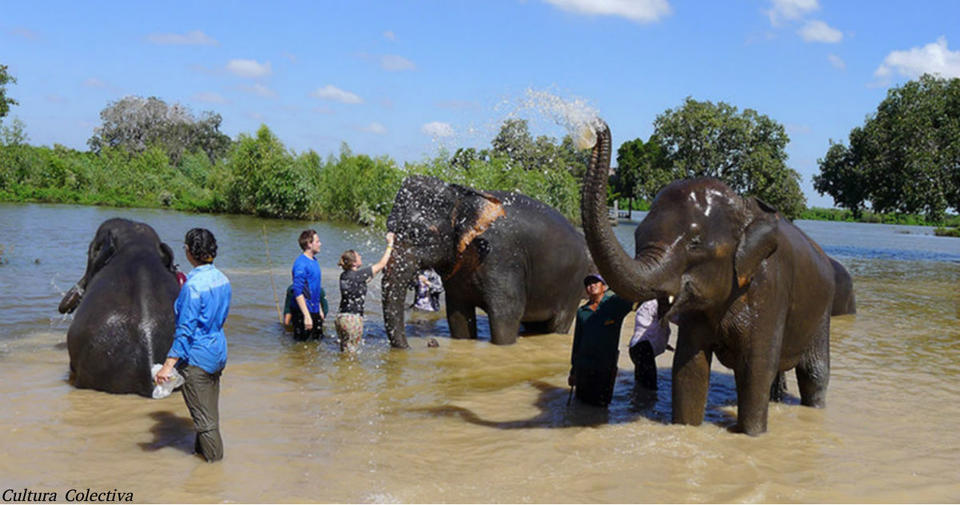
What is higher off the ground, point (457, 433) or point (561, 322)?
point (561, 322)

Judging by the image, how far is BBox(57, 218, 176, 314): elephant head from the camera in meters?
8.17

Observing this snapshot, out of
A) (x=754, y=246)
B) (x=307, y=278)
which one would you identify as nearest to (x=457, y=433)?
(x=754, y=246)

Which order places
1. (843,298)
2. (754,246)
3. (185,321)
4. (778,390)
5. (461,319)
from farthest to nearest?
(843,298), (461,319), (778,390), (754,246), (185,321)

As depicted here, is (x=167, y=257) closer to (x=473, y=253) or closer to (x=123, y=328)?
(x=123, y=328)

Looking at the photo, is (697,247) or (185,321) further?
(697,247)

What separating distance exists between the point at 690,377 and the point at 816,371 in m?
1.78

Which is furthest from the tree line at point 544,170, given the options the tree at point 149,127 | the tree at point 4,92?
the tree at point 149,127

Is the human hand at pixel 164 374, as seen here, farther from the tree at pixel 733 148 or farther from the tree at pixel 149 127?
the tree at pixel 149 127

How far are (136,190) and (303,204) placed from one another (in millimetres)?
18728

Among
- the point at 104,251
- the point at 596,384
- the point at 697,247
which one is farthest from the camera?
the point at 104,251

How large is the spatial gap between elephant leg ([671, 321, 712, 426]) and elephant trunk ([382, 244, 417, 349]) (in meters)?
4.21

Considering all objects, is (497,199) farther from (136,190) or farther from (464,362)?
(136,190)

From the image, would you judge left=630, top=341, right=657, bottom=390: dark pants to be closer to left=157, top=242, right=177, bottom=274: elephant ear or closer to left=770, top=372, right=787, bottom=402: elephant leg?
left=770, top=372, right=787, bottom=402: elephant leg

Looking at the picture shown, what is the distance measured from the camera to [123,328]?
700cm
